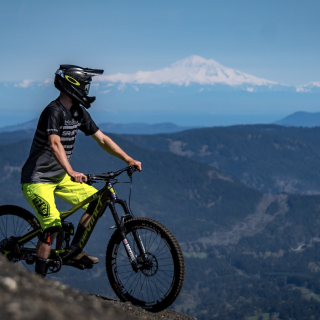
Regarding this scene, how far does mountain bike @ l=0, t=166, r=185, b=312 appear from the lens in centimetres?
867

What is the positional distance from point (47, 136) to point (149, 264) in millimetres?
2893

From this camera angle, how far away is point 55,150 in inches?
335

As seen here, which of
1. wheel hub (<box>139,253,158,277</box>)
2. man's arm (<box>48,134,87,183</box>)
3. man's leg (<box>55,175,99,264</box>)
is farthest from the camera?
man's leg (<box>55,175,99,264</box>)

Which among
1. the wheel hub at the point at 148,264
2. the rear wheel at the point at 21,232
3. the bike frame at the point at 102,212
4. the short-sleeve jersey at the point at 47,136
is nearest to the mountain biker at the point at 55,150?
the short-sleeve jersey at the point at 47,136

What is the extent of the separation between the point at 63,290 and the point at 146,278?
3025 mm

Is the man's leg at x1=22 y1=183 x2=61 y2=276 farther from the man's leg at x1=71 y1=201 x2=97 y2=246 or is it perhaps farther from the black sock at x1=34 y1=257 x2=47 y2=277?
the man's leg at x1=71 y1=201 x2=97 y2=246

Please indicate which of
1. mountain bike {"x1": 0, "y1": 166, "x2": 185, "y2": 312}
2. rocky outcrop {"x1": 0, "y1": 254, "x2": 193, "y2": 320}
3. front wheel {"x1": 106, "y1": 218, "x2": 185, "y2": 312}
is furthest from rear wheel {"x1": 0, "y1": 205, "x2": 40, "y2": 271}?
rocky outcrop {"x1": 0, "y1": 254, "x2": 193, "y2": 320}

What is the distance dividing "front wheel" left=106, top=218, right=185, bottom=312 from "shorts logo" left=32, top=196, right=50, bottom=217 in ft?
4.36

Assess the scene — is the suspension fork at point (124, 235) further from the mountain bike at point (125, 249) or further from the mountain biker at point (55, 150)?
the mountain biker at point (55, 150)

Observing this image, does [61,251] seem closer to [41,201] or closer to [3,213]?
[41,201]

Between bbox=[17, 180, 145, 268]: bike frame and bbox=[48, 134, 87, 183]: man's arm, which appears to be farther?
bbox=[17, 180, 145, 268]: bike frame

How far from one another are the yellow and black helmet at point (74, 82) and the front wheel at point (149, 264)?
2.39 meters

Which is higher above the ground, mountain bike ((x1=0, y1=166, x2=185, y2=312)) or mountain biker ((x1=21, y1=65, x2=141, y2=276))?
mountain biker ((x1=21, y1=65, x2=141, y2=276))

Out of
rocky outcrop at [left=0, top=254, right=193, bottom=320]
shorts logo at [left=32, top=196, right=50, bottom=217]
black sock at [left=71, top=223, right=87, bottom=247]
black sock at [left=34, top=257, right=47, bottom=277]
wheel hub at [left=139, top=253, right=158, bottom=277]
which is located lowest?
black sock at [left=34, top=257, right=47, bottom=277]
